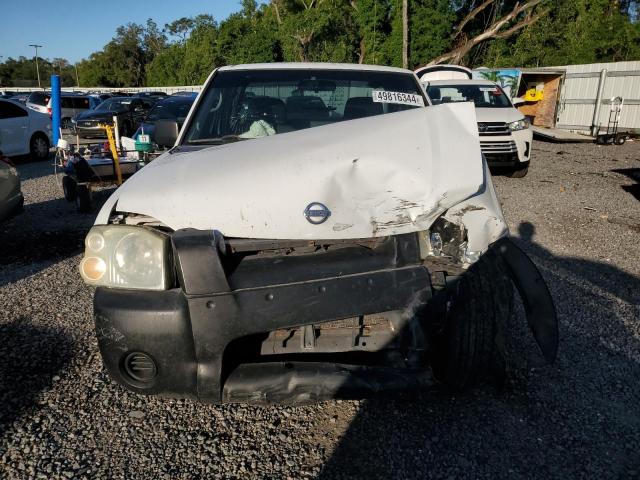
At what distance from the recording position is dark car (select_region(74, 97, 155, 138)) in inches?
642

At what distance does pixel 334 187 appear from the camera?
228 cm

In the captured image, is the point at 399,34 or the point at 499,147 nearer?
the point at 499,147

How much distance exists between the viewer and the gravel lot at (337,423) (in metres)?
2.32

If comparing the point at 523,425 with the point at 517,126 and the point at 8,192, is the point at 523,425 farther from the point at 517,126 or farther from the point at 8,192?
the point at 517,126

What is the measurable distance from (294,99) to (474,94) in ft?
28.7

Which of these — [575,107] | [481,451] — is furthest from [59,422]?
[575,107]

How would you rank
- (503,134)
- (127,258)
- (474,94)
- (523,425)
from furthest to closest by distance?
(474,94) → (503,134) → (523,425) → (127,258)

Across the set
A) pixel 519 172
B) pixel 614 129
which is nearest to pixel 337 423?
pixel 519 172

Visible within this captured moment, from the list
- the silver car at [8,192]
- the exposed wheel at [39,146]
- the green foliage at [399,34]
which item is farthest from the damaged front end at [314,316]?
the green foliage at [399,34]

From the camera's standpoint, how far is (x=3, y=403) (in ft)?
9.18

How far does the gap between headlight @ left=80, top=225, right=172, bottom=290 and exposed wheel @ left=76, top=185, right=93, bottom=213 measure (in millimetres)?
5496

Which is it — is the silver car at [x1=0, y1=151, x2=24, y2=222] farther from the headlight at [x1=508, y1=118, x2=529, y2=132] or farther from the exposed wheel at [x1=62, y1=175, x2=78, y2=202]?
the headlight at [x1=508, y1=118, x2=529, y2=132]

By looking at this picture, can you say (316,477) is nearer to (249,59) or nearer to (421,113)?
(421,113)

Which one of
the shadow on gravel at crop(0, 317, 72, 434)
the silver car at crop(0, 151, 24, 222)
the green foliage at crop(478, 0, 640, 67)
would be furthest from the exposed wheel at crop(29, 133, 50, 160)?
the green foliage at crop(478, 0, 640, 67)
